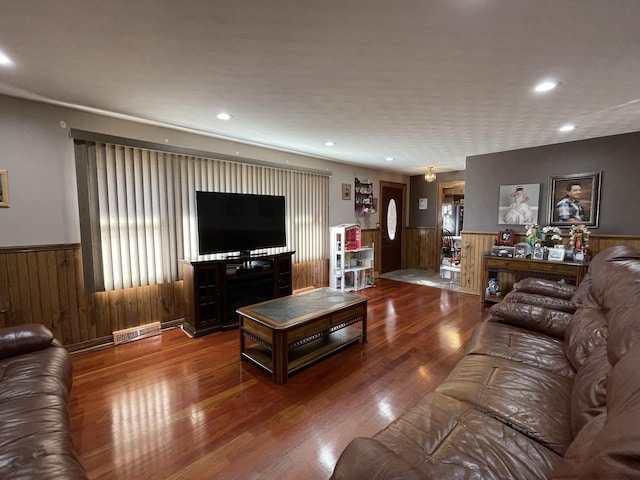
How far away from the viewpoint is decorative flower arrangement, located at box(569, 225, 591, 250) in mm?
3747

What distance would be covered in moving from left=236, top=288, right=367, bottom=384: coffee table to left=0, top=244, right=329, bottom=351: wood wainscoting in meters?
1.35

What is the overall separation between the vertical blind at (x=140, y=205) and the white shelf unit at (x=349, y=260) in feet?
5.79

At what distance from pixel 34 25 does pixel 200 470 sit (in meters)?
2.48

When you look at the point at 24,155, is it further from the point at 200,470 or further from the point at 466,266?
the point at 466,266

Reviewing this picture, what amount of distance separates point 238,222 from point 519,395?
10.3ft

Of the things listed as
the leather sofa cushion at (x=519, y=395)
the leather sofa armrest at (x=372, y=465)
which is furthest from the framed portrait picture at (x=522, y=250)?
the leather sofa armrest at (x=372, y=465)

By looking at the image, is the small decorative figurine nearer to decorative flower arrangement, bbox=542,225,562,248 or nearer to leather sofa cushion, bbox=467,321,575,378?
decorative flower arrangement, bbox=542,225,562,248

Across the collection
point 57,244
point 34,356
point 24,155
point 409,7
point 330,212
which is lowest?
point 34,356

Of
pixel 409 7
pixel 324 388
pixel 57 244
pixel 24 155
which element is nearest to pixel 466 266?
pixel 324 388

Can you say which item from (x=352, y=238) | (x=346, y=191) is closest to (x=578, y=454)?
(x=352, y=238)

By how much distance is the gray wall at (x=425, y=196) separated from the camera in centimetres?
659

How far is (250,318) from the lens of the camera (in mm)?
2520

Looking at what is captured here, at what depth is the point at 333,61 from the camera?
6.25ft

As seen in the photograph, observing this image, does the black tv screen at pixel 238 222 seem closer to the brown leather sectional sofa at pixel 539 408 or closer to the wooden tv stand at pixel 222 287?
the wooden tv stand at pixel 222 287
